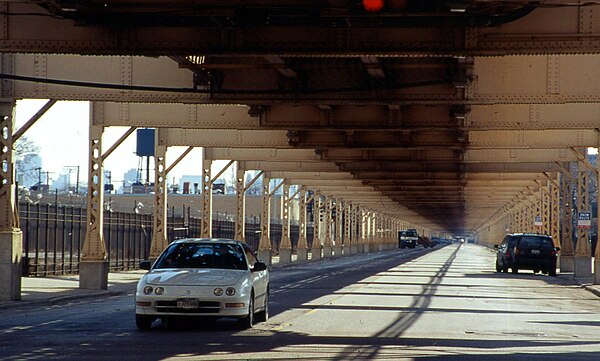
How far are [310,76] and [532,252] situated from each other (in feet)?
85.5

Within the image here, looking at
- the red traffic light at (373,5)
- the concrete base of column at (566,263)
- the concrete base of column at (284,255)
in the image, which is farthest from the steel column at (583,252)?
the red traffic light at (373,5)

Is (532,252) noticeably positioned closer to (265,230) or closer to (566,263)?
(566,263)

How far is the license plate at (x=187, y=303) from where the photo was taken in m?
17.6

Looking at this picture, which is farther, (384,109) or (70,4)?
(384,109)

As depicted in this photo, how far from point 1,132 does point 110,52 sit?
8.35m

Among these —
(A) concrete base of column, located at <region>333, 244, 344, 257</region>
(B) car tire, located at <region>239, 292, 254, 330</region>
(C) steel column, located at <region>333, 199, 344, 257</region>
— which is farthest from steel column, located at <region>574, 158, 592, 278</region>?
(A) concrete base of column, located at <region>333, 244, 344, 257</region>

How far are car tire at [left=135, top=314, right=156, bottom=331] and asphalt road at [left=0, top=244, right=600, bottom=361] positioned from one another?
209 millimetres

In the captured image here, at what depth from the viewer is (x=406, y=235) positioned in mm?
163625

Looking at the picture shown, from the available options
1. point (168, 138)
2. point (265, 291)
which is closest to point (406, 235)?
point (168, 138)

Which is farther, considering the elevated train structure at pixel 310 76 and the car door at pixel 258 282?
the car door at pixel 258 282

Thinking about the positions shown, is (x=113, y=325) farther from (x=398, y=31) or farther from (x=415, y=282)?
(x=415, y=282)

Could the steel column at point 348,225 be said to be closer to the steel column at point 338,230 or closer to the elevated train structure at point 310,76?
the steel column at point 338,230

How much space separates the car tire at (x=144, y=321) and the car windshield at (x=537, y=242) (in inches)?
1305

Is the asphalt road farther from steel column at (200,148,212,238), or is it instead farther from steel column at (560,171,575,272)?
steel column at (560,171,575,272)
